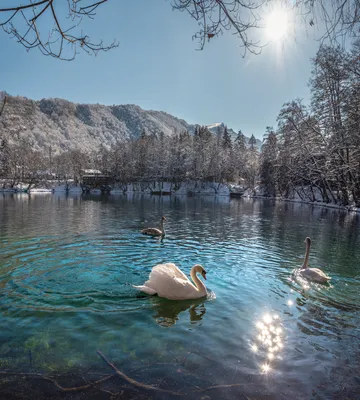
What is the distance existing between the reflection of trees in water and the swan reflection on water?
4.72 ft

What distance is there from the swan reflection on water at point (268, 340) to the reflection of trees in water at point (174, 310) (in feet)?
4.72

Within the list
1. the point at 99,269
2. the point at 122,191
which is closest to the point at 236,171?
the point at 122,191

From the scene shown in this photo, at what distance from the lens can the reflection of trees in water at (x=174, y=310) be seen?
6785mm

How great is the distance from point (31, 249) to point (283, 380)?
12.5 meters

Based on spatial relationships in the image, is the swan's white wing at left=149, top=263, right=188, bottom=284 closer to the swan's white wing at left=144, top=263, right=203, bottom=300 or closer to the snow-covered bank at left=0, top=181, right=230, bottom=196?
the swan's white wing at left=144, top=263, right=203, bottom=300

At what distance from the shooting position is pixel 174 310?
737cm

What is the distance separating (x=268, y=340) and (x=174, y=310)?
7.94 feet

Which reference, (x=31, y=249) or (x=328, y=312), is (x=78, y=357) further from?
(x=31, y=249)

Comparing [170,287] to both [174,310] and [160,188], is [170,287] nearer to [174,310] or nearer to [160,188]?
[174,310]

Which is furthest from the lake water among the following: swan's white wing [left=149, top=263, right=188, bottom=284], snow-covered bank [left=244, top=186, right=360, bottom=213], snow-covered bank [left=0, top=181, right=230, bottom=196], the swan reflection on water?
snow-covered bank [left=0, top=181, right=230, bottom=196]

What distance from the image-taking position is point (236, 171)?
114688 millimetres

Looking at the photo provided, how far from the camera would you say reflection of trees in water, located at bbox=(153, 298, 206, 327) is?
6785 millimetres

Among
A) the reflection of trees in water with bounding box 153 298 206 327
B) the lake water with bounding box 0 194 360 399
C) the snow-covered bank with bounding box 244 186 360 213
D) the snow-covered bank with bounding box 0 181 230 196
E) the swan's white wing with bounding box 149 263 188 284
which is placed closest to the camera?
the lake water with bounding box 0 194 360 399

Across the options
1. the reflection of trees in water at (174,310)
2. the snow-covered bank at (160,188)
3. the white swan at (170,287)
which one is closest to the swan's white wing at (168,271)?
the white swan at (170,287)
